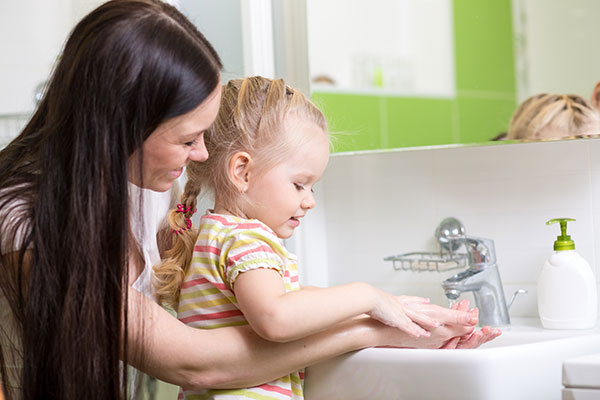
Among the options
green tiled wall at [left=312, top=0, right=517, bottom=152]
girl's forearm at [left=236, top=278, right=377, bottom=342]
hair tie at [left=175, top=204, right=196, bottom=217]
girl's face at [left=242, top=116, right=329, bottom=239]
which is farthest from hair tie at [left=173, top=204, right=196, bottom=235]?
green tiled wall at [left=312, top=0, right=517, bottom=152]

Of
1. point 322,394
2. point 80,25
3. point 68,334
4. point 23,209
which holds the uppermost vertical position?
point 80,25

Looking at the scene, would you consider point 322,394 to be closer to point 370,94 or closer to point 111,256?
point 111,256

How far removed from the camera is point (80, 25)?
1044 millimetres

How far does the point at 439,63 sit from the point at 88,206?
0.93 metres

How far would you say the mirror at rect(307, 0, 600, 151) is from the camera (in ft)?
4.88

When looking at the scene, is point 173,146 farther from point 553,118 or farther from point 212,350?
point 553,118

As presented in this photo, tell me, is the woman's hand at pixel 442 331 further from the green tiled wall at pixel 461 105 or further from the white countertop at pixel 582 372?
the green tiled wall at pixel 461 105

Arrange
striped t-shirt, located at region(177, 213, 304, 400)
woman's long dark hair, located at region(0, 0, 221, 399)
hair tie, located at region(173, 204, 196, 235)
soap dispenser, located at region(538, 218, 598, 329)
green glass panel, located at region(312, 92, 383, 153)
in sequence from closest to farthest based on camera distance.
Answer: woman's long dark hair, located at region(0, 0, 221, 399) → striped t-shirt, located at region(177, 213, 304, 400) → hair tie, located at region(173, 204, 196, 235) → soap dispenser, located at region(538, 218, 598, 329) → green glass panel, located at region(312, 92, 383, 153)

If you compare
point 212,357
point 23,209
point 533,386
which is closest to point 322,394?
point 212,357

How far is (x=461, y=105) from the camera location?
5.29ft

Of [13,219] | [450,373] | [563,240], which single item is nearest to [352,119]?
[563,240]

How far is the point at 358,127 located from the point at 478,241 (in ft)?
1.30

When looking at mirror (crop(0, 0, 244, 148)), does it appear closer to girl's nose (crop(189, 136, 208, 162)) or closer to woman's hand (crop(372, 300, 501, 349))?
girl's nose (crop(189, 136, 208, 162))

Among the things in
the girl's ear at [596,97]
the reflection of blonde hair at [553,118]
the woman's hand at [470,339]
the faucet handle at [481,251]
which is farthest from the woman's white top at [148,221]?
the girl's ear at [596,97]
